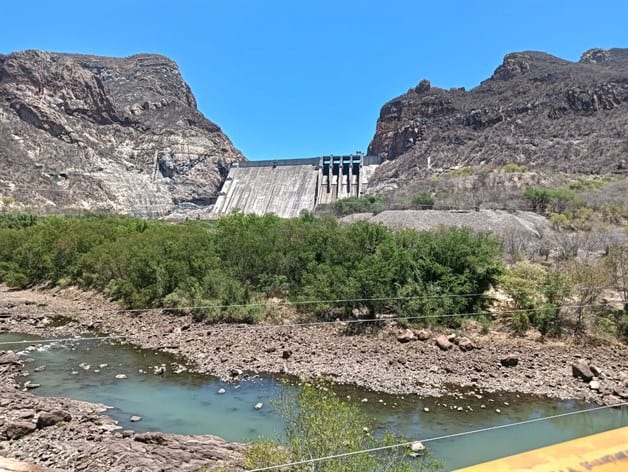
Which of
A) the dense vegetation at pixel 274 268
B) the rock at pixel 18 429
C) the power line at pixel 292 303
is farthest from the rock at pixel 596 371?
the rock at pixel 18 429

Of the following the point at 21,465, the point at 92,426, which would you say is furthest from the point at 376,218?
the point at 21,465

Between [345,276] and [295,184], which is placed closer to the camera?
[345,276]

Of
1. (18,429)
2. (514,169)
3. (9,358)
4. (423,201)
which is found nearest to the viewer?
(18,429)

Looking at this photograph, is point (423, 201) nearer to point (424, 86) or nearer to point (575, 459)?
point (575, 459)

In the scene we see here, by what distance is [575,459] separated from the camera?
236 centimetres

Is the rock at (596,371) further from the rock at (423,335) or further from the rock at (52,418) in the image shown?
the rock at (52,418)

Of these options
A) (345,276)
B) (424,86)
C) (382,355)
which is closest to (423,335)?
(382,355)

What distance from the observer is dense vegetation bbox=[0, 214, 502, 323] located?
1986 cm

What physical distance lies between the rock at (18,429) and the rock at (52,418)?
0.22 metres

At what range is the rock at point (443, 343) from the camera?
55.1ft

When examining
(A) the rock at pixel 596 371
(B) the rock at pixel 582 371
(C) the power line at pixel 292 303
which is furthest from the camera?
(C) the power line at pixel 292 303

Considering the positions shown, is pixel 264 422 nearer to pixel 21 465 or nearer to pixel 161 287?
pixel 21 465

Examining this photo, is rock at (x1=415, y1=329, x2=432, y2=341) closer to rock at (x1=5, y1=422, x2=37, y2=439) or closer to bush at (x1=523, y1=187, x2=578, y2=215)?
rock at (x1=5, y1=422, x2=37, y2=439)

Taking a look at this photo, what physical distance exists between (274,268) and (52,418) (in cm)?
1504
